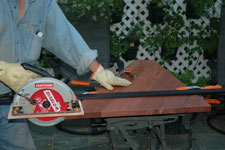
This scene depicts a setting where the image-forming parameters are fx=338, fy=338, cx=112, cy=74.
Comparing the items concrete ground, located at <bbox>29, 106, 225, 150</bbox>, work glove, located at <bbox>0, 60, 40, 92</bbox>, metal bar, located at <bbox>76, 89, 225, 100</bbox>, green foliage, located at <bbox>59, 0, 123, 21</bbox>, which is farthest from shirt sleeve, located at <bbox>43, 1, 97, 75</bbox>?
green foliage, located at <bbox>59, 0, 123, 21</bbox>

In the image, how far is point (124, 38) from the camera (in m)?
5.46

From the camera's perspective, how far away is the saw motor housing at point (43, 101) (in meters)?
1.94

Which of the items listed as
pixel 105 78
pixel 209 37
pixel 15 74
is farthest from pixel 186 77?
pixel 15 74

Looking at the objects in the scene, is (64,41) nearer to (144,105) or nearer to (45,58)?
(144,105)

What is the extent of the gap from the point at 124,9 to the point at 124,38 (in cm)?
49

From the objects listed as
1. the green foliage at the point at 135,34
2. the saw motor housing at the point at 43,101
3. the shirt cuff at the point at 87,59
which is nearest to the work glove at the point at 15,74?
the saw motor housing at the point at 43,101

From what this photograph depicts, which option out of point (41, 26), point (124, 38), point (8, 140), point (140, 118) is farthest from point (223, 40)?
point (8, 140)

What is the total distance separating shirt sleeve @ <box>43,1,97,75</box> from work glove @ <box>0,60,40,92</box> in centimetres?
51

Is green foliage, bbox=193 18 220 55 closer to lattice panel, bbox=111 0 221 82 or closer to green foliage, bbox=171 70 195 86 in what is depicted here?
lattice panel, bbox=111 0 221 82

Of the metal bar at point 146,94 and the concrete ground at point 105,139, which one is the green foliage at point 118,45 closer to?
the concrete ground at point 105,139

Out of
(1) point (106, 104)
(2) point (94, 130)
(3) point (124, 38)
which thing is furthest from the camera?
(3) point (124, 38)

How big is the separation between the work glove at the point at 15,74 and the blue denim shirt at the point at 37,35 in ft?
0.92

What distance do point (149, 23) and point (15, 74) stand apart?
3849mm

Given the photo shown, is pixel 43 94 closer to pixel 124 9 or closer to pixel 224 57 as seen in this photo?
pixel 224 57
